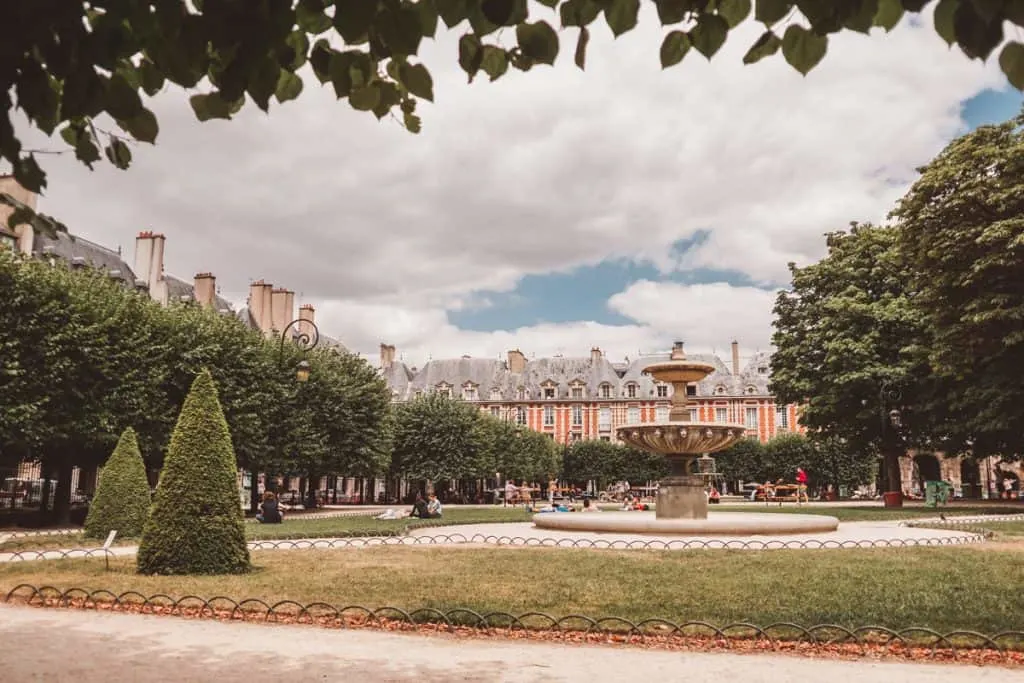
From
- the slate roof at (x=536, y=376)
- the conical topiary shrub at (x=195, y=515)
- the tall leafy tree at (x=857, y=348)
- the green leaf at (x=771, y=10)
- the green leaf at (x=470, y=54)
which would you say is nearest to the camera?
the green leaf at (x=771, y=10)

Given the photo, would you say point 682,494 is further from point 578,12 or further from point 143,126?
point 143,126

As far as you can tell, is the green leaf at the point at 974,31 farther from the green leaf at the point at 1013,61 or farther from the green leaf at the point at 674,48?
the green leaf at the point at 674,48

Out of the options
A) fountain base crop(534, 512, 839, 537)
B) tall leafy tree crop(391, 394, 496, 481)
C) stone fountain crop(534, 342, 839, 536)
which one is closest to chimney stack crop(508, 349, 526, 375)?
tall leafy tree crop(391, 394, 496, 481)

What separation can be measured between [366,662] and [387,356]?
8681cm

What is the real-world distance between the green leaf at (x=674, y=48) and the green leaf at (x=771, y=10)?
377mm

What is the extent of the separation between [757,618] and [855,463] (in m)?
68.0

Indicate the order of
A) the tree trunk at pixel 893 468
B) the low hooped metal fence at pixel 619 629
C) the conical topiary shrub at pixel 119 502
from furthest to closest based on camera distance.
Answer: the tree trunk at pixel 893 468, the conical topiary shrub at pixel 119 502, the low hooped metal fence at pixel 619 629

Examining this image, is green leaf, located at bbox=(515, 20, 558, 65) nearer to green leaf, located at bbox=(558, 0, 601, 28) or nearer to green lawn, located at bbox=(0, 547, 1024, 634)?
green leaf, located at bbox=(558, 0, 601, 28)

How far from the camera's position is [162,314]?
28438mm

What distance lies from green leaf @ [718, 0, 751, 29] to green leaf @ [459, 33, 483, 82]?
1.10 metres

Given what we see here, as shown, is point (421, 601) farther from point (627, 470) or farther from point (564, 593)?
point (627, 470)

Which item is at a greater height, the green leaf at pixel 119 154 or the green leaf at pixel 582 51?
the green leaf at pixel 582 51

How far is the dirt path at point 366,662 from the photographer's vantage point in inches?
235

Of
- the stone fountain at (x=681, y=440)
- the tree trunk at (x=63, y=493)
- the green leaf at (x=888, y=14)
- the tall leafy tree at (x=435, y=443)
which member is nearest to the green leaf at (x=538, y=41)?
the green leaf at (x=888, y=14)
